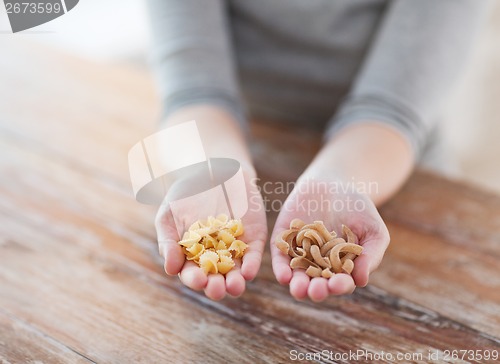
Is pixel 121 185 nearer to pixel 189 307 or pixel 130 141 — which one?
pixel 130 141

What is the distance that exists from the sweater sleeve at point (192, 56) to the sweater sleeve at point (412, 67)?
17 centimetres

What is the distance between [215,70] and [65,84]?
337 mm

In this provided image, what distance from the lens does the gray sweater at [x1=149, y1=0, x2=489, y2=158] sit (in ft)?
2.64

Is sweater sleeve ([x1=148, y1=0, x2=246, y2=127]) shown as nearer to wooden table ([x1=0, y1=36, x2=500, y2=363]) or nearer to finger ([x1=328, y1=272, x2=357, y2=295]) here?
wooden table ([x1=0, y1=36, x2=500, y2=363])

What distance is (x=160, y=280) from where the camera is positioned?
644mm

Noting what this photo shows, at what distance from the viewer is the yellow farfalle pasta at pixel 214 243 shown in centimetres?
52

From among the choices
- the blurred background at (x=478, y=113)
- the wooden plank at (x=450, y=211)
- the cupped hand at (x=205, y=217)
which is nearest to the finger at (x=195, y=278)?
the cupped hand at (x=205, y=217)

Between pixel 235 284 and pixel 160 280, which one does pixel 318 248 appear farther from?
pixel 160 280

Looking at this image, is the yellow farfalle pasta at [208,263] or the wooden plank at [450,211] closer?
the yellow farfalle pasta at [208,263]

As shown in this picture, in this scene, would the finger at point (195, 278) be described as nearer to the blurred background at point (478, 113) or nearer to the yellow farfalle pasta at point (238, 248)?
the yellow farfalle pasta at point (238, 248)

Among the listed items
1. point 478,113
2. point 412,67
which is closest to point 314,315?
point 412,67

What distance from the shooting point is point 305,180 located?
62cm

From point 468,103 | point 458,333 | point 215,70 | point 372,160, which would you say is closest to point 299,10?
point 215,70

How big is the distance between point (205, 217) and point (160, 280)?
95 millimetres
